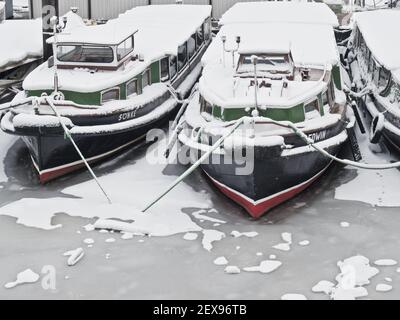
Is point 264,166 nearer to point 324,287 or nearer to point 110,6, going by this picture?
point 324,287

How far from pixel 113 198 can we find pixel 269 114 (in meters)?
3.54

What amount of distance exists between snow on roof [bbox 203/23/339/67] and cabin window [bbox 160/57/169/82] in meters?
1.17

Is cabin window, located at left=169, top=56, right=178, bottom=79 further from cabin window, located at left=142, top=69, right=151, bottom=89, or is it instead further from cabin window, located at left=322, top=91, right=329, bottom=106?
cabin window, located at left=322, top=91, right=329, bottom=106

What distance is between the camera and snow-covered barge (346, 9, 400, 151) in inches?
579

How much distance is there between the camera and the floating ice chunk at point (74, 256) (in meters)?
10.7

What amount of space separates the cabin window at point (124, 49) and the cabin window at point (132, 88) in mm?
662

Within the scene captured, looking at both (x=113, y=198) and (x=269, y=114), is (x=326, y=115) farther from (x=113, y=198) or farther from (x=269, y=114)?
(x=113, y=198)

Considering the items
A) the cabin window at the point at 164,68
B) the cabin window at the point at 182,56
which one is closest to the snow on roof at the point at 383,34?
the cabin window at the point at 182,56

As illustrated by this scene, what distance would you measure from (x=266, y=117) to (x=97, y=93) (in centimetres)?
395

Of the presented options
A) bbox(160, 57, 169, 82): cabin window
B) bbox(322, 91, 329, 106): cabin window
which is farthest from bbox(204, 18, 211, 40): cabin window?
bbox(322, 91, 329, 106): cabin window

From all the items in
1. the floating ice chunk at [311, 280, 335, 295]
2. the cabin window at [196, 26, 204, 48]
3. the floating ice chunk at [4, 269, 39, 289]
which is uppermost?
the cabin window at [196, 26, 204, 48]

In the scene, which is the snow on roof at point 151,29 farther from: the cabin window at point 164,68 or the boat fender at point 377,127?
the boat fender at point 377,127

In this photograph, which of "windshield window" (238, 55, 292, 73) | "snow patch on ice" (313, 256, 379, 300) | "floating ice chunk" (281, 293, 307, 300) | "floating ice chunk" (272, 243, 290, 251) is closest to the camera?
"floating ice chunk" (281, 293, 307, 300)

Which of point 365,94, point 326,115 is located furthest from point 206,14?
point 326,115
